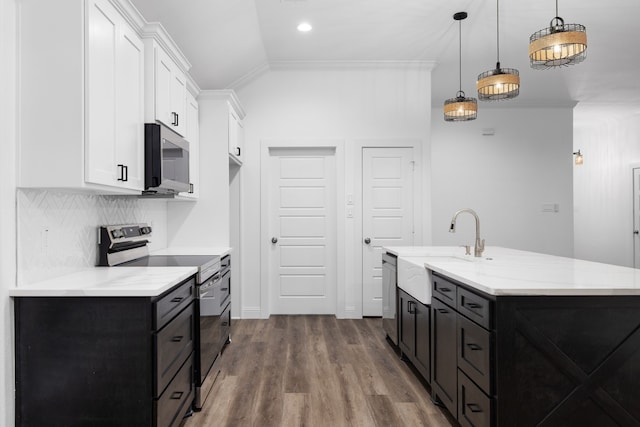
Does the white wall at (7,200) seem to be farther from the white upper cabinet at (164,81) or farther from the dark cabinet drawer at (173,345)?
the white upper cabinet at (164,81)

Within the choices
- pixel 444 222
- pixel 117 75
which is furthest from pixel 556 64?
pixel 444 222

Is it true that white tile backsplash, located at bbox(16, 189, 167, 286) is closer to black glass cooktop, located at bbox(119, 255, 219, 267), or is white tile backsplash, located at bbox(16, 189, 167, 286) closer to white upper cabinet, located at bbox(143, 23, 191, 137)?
black glass cooktop, located at bbox(119, 255, 219, 267)

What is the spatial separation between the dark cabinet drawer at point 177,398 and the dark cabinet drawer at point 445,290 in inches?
60.6

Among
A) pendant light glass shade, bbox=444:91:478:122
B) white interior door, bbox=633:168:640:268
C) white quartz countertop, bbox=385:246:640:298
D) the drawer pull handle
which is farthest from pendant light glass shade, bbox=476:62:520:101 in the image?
white interior door, bbox=633:168:640:268

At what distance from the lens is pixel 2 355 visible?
65.1 inches

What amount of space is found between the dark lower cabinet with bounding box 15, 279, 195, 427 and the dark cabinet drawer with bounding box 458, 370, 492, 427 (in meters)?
1.46

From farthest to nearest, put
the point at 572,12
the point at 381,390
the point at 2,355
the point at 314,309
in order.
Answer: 1. the point at 314,309
2. the point at 572,12
3. the point at 381,390
4. the point at 2,355

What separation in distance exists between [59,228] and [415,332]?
2.36m

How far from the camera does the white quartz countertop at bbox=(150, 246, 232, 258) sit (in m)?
3.36

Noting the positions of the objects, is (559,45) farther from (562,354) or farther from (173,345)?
(173,345)

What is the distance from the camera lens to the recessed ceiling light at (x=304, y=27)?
3.84 metres

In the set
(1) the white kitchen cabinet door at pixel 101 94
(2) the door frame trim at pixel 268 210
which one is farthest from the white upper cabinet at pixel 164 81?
(2) the door frame trim at pixel 268 210

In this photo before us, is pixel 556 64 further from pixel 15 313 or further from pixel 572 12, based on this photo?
pixel 15 313

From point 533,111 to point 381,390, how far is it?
548 cm
